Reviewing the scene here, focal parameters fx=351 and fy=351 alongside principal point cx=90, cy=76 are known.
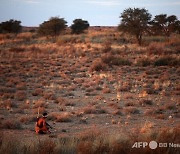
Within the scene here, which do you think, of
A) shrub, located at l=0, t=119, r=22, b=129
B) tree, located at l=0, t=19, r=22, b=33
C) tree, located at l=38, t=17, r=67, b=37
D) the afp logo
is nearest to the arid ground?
shrub, located at l=0, t=119, r=22, b=129

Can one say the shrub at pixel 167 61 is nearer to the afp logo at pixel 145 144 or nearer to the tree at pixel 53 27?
the afp logo at pixel 145 144

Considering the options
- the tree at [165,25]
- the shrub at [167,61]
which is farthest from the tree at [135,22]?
the shrub at [167,61]

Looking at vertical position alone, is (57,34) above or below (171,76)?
above

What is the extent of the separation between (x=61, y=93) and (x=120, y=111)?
5615 mm

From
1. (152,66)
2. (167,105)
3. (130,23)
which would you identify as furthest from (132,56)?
(167,105)

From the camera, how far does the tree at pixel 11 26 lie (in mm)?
75206

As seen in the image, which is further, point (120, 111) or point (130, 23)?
point (130, 23)

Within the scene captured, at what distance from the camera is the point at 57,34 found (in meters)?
60.9

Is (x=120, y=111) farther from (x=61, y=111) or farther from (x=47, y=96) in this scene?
(x=47, y=96)

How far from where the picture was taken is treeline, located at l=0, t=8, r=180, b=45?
49.8 m

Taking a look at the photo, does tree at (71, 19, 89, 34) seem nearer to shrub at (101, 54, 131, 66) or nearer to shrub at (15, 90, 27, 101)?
shrub at (101, 54, 131, 66)

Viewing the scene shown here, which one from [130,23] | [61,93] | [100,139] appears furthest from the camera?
[130,23]

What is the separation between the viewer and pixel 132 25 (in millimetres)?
49438

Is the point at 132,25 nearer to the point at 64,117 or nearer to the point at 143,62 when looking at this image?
the point at 143,62
